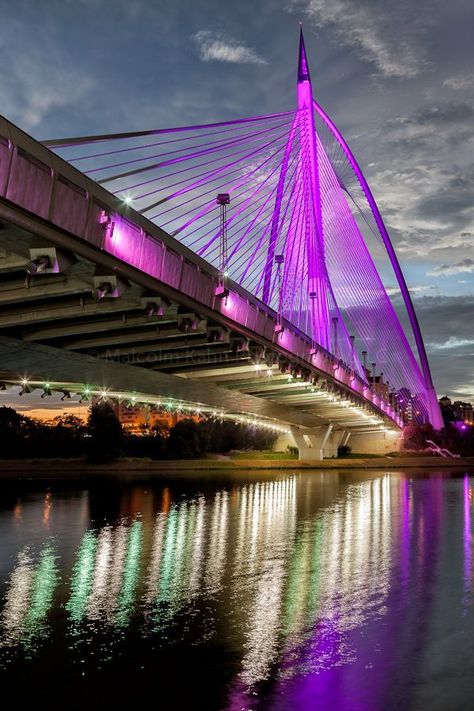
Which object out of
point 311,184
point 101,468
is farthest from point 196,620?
point 101,468

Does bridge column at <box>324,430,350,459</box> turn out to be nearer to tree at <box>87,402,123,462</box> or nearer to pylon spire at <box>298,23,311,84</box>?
tree at <box>87,402,123,462</box>

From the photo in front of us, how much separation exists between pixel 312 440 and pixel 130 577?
6478 centimetres

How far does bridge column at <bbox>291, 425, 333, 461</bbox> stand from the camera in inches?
3007

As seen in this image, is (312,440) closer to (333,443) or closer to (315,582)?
(333,443)

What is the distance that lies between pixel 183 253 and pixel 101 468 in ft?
188

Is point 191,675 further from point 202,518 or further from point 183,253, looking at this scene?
point 202,518

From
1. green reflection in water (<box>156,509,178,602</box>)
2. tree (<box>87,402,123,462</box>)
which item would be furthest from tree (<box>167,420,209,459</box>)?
green reflection in water (<box>156,509,178,602</box>)

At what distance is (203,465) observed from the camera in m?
74.3

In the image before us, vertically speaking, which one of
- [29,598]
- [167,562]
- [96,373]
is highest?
[96,373]

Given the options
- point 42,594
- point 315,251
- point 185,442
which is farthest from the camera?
point 185,442

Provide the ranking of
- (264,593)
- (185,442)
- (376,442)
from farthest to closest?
(376,442) < (185,442) < (264,593)

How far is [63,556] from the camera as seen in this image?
659 inches

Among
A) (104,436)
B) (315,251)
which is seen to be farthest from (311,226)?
(104,436)

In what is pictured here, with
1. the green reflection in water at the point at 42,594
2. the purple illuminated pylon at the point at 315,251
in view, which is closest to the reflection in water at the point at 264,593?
the green reflection in water at the point at 42,594
